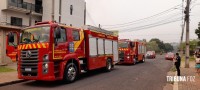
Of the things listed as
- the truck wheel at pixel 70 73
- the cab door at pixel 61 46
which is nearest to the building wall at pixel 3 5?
the cab door at pixel 61 46

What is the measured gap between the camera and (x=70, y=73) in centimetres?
1258

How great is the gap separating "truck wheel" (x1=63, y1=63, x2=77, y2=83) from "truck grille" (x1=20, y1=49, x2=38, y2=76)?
1545 millimetres

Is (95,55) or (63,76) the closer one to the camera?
(63,76)

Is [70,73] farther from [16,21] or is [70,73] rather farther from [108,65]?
[16,21]

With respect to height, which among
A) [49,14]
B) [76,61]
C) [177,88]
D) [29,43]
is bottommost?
[177,88]

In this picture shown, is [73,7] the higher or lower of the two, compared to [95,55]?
higher

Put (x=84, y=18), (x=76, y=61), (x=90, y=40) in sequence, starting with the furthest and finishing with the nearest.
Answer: (x=84, y=18)
(x=90, y=40)
(x=76, y=61)

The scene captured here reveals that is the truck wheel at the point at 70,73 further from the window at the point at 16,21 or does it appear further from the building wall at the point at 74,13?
the building wall at the point at 74,13

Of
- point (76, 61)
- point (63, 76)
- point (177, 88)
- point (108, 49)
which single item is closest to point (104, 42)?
point (108, 49)

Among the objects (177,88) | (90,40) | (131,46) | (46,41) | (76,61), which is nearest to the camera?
(177,88)

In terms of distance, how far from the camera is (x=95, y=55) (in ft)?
51.8

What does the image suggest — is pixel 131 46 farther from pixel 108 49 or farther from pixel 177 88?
→ pixel 177 88

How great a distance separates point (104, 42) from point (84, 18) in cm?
2776

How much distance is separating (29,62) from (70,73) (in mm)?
2155
